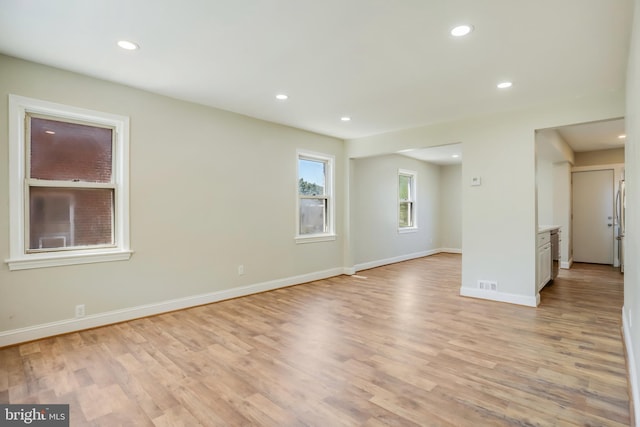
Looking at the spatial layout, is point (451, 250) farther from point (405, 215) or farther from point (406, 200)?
point (406, 200)

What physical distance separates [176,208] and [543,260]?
4.93 meters

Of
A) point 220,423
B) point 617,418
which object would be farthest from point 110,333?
point 617,418

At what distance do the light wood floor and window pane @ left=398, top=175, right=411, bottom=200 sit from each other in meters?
4.42

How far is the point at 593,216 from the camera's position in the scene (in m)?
7.28

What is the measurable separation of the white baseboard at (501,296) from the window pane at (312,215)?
2.55 meters

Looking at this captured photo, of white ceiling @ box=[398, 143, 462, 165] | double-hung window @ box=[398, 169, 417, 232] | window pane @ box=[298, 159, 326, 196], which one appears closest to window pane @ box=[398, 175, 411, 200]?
double-hung window @ box=[398, 169, 417, 232]

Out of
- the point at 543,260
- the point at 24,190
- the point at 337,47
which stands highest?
the point at 337,47

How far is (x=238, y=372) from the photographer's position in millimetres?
2471

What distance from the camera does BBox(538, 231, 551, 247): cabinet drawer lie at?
4418mm

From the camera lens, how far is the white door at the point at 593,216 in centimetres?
710

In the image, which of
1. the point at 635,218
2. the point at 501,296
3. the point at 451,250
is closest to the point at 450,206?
the point at 451,250

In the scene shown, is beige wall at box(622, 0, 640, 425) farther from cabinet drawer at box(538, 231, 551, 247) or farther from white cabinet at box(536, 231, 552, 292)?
cabinet drawer at box(538, 231, 551, 247)

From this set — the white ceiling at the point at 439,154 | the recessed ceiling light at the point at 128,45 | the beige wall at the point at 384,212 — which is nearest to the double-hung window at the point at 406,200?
the beige wall at the point at 384,212

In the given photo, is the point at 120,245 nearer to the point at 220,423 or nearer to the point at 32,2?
the point at 32,2
